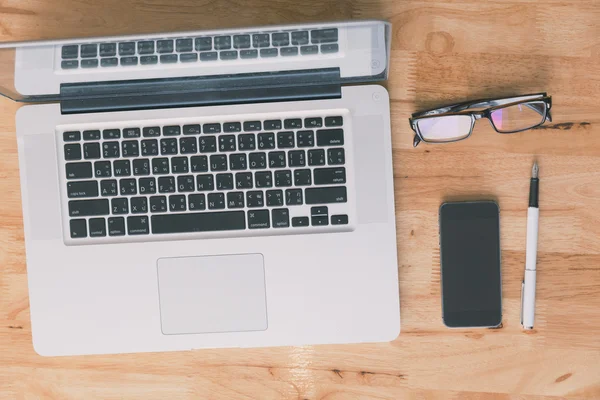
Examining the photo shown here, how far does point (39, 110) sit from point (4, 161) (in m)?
0.11

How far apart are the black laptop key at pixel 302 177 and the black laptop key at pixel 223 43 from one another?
0.19 meters

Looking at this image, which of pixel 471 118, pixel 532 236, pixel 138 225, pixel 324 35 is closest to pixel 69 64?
pixel 138 225

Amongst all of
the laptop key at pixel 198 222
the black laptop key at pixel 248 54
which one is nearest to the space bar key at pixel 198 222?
the laptop key at pixel 198 222

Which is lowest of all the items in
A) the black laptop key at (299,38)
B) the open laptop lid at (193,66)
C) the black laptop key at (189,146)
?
the black laptop key at (189,146)

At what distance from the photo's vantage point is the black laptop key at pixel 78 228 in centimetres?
80

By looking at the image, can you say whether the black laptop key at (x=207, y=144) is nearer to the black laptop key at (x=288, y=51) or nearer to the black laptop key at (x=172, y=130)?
the black laptop key at (x=172, y=130)

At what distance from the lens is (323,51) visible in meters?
0.76

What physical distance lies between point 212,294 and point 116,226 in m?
0.16

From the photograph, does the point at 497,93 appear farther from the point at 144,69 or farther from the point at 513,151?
the point at 144,69

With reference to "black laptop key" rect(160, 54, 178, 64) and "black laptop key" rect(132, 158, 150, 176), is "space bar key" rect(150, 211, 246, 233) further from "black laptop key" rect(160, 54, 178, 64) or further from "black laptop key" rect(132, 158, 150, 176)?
"black laptop key" rect(160, 54, 178, 64)

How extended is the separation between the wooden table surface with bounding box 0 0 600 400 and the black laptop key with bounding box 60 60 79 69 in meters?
0.08

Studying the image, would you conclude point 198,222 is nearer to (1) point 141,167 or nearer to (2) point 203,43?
(1) point 141,167

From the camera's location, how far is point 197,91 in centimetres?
79

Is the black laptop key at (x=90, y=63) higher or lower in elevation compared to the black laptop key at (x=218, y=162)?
higher
